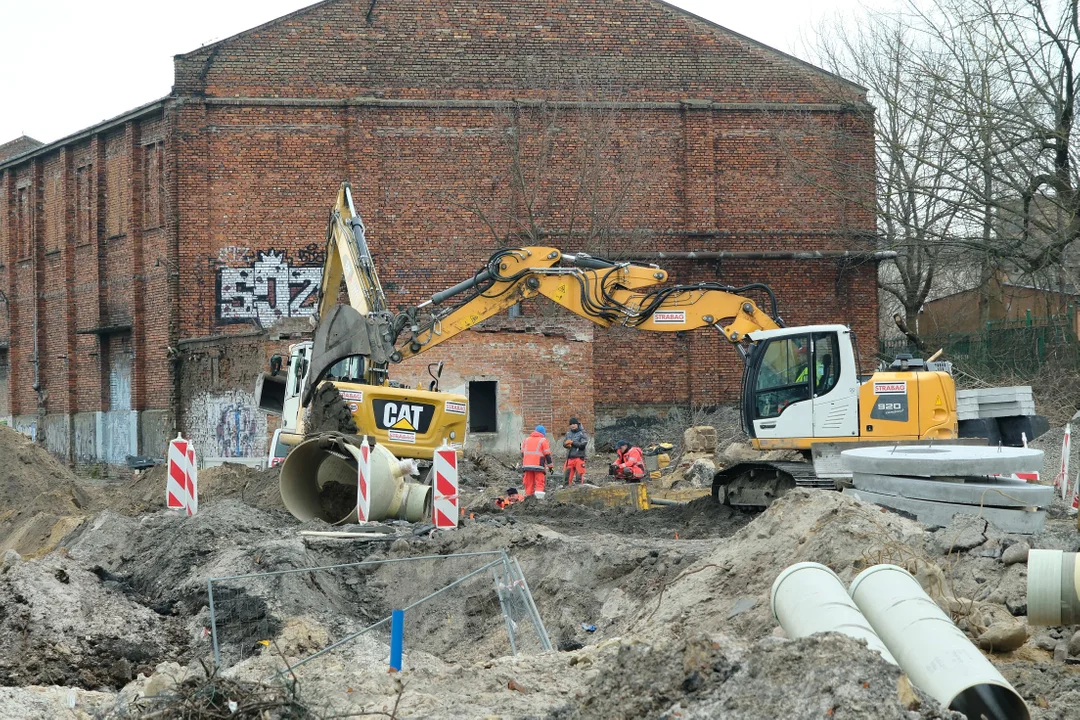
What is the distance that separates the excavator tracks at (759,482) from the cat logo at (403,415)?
3.74 meters

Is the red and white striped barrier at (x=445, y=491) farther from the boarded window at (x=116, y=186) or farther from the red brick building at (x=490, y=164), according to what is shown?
the boarded window at (x=116, y=186)

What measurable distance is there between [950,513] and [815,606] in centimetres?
604

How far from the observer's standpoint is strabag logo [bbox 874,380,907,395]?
14664 millimetres

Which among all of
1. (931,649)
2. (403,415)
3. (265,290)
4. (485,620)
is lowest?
(485,620)

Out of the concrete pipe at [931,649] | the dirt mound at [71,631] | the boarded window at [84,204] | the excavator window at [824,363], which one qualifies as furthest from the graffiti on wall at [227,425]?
the concrete pipe at [931,649]

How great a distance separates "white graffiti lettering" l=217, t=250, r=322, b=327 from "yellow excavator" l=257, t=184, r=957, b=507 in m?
10.5

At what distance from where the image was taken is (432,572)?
10836mm

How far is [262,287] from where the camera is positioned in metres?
28.4

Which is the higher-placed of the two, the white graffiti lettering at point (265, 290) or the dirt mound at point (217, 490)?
the white graffiti lettering at point (265, 290)

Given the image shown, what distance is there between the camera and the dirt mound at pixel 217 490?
16.0m

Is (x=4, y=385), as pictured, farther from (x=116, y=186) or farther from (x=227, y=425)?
(x=227, y=425)

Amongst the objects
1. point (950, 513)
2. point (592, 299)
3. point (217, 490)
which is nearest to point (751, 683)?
point (950, 513)

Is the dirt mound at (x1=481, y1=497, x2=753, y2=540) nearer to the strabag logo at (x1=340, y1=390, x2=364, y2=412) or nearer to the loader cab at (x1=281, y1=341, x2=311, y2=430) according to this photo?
the strabag logo at (x1=340, y1=390, x2=364, y2=412)

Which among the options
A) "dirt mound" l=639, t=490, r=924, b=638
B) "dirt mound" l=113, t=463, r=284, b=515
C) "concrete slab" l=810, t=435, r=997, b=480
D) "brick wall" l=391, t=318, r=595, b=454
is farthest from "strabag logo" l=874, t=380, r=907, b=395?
"brick wall" l=391, t=318, r=595, b=454
